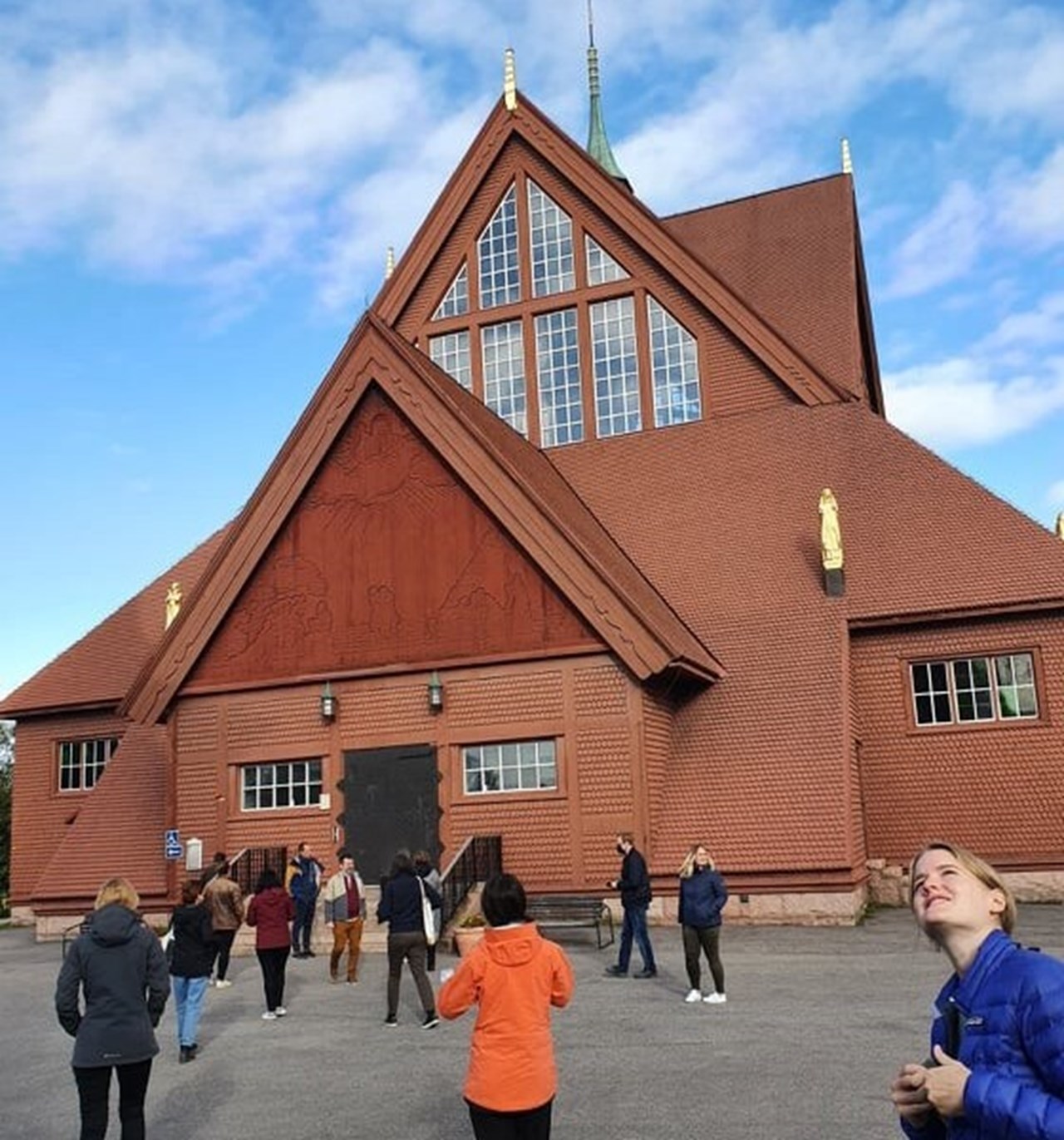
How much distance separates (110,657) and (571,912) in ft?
50.5

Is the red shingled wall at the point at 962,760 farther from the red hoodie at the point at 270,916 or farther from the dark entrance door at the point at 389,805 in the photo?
the red hoodie at the point at 270,916

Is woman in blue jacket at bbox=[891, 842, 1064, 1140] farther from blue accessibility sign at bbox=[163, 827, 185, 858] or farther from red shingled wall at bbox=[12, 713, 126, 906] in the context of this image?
red shingled wall at bbox=[12, 713, 126, 906]

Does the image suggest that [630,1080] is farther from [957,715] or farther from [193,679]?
[193,679]

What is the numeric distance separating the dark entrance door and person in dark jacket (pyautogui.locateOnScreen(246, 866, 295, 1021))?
23.1 feet

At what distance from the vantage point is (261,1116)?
27.6 ft

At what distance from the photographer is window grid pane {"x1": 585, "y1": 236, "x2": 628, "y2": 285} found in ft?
85.6

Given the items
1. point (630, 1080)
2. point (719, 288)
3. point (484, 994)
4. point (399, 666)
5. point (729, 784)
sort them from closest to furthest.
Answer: point (484, 994) < point (630, 1080) < point (729, 784) < point (399, 666) < point (719, 288)

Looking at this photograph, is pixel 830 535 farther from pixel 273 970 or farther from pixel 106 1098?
pixel 106 1098

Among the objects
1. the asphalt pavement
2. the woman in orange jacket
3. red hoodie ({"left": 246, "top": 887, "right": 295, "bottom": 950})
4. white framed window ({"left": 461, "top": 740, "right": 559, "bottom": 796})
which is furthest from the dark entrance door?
the woman in orange jacket

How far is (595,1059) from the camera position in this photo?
9648 millimetres

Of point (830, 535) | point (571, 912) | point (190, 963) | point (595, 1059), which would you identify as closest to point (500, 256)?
point (830, 535)

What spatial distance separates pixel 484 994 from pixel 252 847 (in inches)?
637

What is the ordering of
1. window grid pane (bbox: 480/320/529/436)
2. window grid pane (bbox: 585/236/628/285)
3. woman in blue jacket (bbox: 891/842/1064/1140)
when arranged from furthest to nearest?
window grid pane (bbox: 480/320/529/436)
window grid pane (bbox: 585/236/628/285)
woman in blue jacket (bbox: 891/842/1064/1140)

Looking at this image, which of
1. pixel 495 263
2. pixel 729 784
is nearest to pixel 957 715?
pixel 729 784
